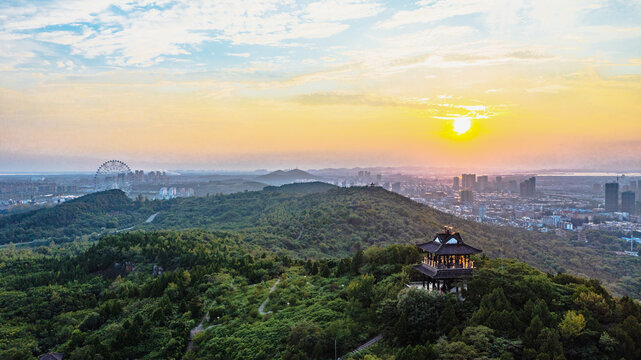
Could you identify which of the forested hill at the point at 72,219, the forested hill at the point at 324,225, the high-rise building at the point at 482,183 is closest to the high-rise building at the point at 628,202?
the forested hill at the point at 324,225

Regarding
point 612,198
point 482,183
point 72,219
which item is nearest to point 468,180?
point 482,183

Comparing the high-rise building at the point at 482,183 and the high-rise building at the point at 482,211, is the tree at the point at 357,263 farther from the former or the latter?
the high-rise building at the point at 482,183

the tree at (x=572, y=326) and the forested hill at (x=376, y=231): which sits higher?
the tree at (x=572, y=326)

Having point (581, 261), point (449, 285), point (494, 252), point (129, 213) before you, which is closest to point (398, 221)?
point (494, 252)

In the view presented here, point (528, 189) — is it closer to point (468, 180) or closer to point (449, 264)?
point (468, 180)

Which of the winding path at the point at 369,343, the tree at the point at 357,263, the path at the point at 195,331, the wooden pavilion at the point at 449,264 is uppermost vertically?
the wooden pavilion at the point at 449,264

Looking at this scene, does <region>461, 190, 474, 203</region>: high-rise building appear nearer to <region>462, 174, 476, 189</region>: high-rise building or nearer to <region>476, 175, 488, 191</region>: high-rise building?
<region>476, 175, 488, 191</region>: high-rise building

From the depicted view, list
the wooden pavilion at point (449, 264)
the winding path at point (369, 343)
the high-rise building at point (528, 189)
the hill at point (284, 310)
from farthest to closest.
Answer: the high-rise building at point (528, 189) < the wooden pavilion at point (449, 264) < the winding path at point (369, 343) < the hill at point (284, 310)

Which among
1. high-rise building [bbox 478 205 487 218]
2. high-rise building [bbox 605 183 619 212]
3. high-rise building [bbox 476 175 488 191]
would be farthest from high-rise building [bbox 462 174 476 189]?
high-rise building [bbox 605 183 619 212]
